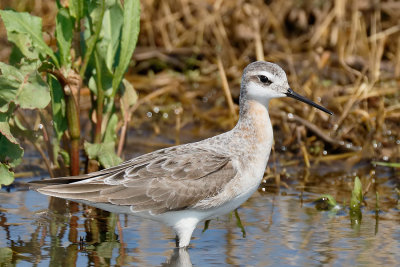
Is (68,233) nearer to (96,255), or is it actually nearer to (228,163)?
(96,255)

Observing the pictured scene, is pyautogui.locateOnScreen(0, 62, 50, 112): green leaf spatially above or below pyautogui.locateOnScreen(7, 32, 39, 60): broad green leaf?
below

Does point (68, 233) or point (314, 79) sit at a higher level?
point (314, 79)

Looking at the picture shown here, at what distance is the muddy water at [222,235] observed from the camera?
5977mm

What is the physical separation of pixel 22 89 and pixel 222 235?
2.13 m

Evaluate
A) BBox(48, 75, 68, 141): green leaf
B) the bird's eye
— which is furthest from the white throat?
BBox(48, 75, 68, 141): green leaf

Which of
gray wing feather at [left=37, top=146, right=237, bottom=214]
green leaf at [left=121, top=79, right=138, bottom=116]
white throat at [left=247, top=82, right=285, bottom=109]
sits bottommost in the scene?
gray wing feather at [left=37, top=146, right=237, bottom=214]

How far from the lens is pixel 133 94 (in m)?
7.73

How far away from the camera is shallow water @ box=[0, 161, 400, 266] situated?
19.6ft

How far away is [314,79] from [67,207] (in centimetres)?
452

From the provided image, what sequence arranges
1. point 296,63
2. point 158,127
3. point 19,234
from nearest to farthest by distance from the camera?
point 19,234 → point 158,127 → point 296,63

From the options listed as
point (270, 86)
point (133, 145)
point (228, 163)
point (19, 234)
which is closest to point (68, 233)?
point (19, 234)

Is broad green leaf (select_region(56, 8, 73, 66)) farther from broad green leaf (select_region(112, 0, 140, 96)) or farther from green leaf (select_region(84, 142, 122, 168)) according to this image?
green leaf (select_region(84, 142, 122, 168))

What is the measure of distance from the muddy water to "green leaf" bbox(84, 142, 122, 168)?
1.66 ft

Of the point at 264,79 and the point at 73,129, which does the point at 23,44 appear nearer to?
the point at 73,129
